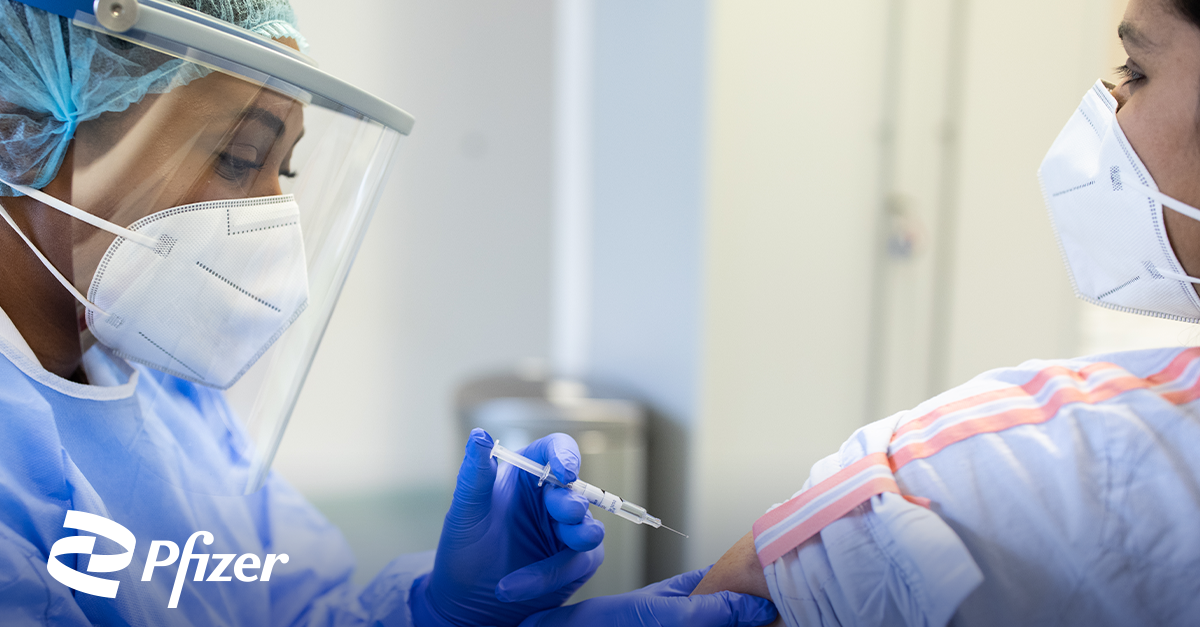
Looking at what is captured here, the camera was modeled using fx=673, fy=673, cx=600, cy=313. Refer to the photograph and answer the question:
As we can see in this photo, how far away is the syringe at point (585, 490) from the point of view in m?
0.71

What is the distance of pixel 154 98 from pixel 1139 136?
101cm

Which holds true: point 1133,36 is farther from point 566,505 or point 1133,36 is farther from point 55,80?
point 55,80

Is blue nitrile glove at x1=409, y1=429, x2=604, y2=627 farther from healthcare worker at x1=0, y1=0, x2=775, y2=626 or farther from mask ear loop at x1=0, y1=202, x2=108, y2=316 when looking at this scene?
mask ear loop at x1=0, y1=202, x2=108, y2=316

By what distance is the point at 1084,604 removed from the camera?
0.61 meters

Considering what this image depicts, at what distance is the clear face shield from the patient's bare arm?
0.59m

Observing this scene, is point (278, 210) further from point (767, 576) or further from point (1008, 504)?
point (1008, 504)

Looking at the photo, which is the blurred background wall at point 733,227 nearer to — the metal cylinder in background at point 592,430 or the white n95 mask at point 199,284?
the metal cylinder in background at point 592,430

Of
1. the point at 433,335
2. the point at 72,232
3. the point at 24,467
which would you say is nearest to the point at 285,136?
the point at 72,232

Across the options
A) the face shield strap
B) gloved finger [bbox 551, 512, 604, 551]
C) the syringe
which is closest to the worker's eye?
the face shield strap

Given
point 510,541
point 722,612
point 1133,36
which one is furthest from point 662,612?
point 1133,36

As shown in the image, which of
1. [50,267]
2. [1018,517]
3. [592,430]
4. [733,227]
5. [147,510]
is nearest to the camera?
[1018,517]

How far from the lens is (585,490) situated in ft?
2.36

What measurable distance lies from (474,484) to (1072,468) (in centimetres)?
58

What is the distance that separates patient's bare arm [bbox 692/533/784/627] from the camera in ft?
2.28
